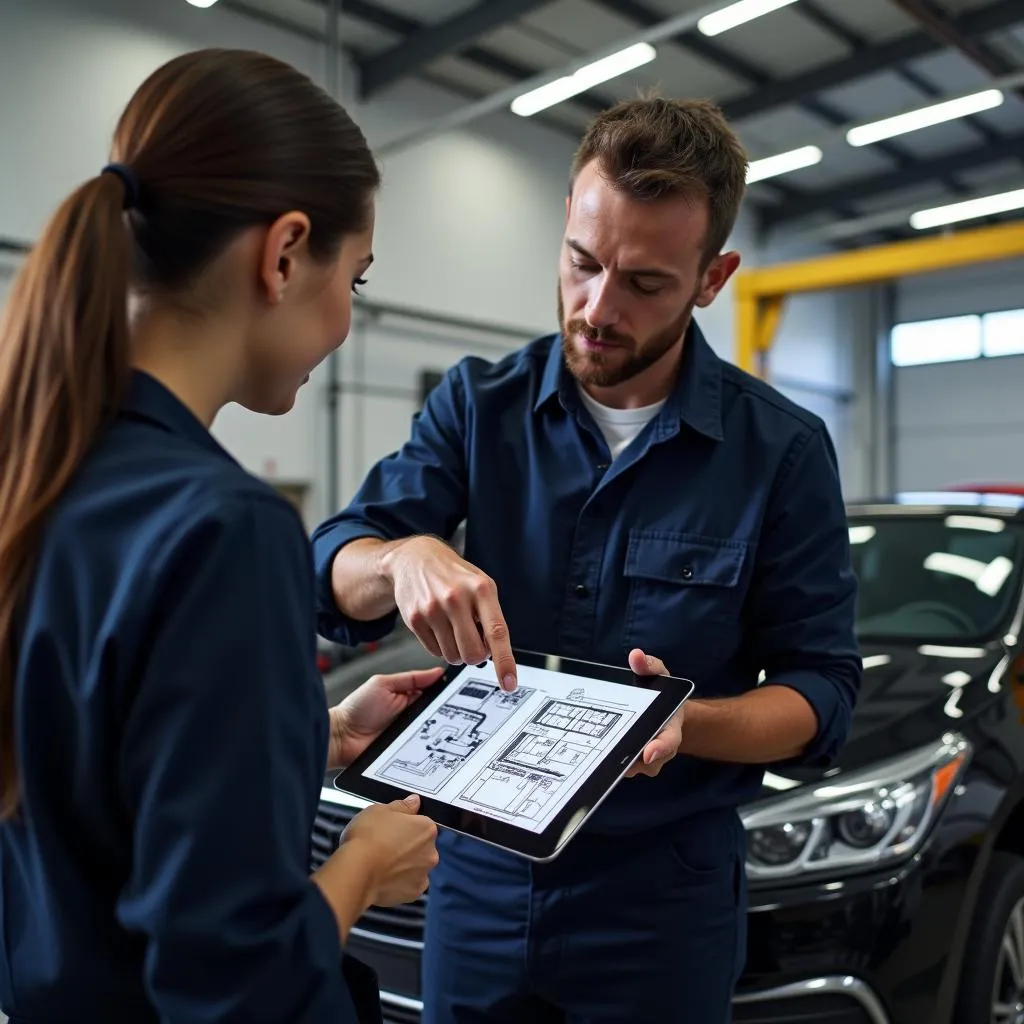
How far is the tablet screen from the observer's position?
3.59ft

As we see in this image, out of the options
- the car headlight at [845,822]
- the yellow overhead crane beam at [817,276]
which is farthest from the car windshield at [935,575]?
the yellow overhead crane beam at [817,276]

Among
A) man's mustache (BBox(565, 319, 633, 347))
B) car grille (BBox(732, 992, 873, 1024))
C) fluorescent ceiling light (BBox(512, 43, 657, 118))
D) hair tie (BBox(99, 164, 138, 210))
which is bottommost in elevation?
car grille (BBox(732, 992, 873, 1024))

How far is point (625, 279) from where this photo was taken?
144cm

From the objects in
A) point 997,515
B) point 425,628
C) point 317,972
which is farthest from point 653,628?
point 997,515

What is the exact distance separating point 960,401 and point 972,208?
432 cm

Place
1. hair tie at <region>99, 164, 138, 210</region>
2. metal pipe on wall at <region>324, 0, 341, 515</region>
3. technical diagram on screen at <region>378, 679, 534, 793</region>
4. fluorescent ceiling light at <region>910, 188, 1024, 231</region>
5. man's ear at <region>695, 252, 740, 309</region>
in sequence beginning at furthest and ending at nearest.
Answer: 1. fluorescent ceiling light at <region>910, 188, 1024, 231</region>
2. metal pipe on wall at <region>324, 0, 341, 515</region>
3. man's ear at <region>695, 252, 740, 309</region>
4. technical diagram on screen at <region>378, 679, 534, 793</region>
5. hair tie at <region>99, 164, 138, 210</region>

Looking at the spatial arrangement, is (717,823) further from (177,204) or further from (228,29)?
(228,29)

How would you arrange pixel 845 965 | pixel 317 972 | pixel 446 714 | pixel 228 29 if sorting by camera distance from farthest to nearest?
1. pixel 228 29
2. pixel 845 965
3. pixel 446 714
4. pixel 317 972

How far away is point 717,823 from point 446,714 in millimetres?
429

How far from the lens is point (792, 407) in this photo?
4.90 ft

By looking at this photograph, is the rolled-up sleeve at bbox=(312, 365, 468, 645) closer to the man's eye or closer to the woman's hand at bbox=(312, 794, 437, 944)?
the man's eye

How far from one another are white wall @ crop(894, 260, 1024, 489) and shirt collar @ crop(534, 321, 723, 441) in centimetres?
1306

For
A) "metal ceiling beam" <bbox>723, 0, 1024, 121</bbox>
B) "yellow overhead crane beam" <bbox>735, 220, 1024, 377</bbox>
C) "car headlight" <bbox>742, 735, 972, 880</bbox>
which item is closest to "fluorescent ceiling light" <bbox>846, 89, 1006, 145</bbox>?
"metal ceiling beam" <bbox>723, 0, 1024, 121</bbox>

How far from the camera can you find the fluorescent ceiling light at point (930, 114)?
25.0 feet
